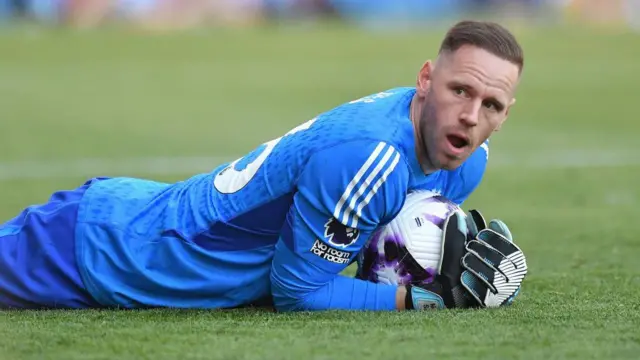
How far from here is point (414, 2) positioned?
97.6 feet

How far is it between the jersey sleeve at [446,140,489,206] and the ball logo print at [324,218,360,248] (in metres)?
0.79

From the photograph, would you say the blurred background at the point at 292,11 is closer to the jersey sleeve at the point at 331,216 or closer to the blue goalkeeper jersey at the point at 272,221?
the blue goalkeeper jersey at the point at 272,221

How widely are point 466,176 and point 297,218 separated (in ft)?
3.44

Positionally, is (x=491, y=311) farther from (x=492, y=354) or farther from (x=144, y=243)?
(x=144, y=243)

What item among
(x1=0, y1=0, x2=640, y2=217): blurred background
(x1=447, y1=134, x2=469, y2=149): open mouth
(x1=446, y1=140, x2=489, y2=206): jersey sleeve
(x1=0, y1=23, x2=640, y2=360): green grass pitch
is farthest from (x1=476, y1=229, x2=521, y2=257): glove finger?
(x1=0, y1=0, x2=640, y2=217): blurred background

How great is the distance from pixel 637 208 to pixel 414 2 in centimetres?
2159

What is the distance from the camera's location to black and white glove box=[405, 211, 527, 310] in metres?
4.93

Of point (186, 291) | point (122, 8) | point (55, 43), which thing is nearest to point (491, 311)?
point (186, 291)

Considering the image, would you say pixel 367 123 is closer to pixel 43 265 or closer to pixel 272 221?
pixel 272 221

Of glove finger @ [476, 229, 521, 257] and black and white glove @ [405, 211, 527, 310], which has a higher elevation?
glove finger @ [476, 229, 521, 257]

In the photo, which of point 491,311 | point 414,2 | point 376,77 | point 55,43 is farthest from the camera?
point 414,2

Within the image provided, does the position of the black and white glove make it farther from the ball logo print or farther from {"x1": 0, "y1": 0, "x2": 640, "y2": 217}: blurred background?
{"x1": 0, "y1": 0, "x2": 640, "y2": 217}: blurred background

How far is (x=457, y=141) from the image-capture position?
466cm

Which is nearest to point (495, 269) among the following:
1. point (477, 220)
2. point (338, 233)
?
point (477, 220)
